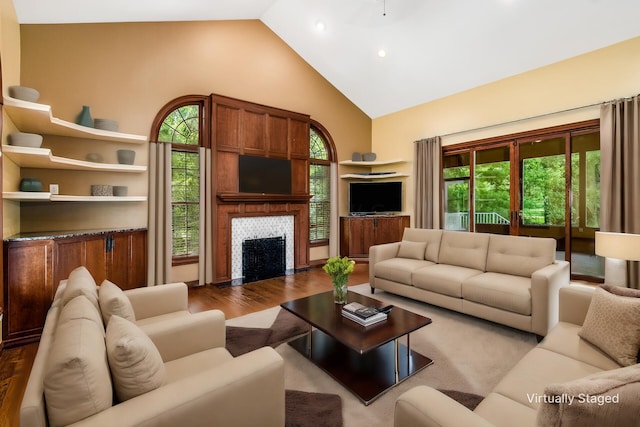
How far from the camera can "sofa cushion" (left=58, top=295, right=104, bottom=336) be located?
1301 mm

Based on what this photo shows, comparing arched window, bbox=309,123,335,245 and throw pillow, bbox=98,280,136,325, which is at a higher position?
arched window, bbox=309,123,335,245

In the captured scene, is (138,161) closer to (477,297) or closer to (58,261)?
(58,261)

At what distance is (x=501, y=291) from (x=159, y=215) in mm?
4318

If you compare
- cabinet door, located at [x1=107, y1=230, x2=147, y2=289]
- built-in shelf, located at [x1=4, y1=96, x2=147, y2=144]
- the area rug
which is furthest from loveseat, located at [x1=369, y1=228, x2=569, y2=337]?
built-in shelf, located at [x1=4, y1=96, x2=147, y2=144]

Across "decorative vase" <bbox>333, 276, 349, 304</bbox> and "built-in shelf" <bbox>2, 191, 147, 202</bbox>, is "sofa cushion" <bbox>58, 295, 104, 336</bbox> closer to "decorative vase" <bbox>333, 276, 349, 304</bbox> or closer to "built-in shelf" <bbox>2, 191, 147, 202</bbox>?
"decorative vase" <bbox>333, 276, 349, 304</bbox>

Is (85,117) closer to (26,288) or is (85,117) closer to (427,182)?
(26,288)

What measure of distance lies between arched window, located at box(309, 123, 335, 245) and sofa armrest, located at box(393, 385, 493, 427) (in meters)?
5.01

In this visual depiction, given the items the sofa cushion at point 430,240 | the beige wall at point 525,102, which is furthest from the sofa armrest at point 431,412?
the beige wall at point 525,102

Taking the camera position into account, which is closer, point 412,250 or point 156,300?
point 156,300

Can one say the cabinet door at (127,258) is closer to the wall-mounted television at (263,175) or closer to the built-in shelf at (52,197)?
the built-in shelf at (52,197)

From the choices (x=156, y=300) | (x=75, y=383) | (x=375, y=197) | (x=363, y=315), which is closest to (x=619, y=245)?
(x=363, y=315)

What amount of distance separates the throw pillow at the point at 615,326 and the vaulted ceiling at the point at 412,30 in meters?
3.75

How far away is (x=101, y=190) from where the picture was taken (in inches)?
147

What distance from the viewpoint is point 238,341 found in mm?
2771
